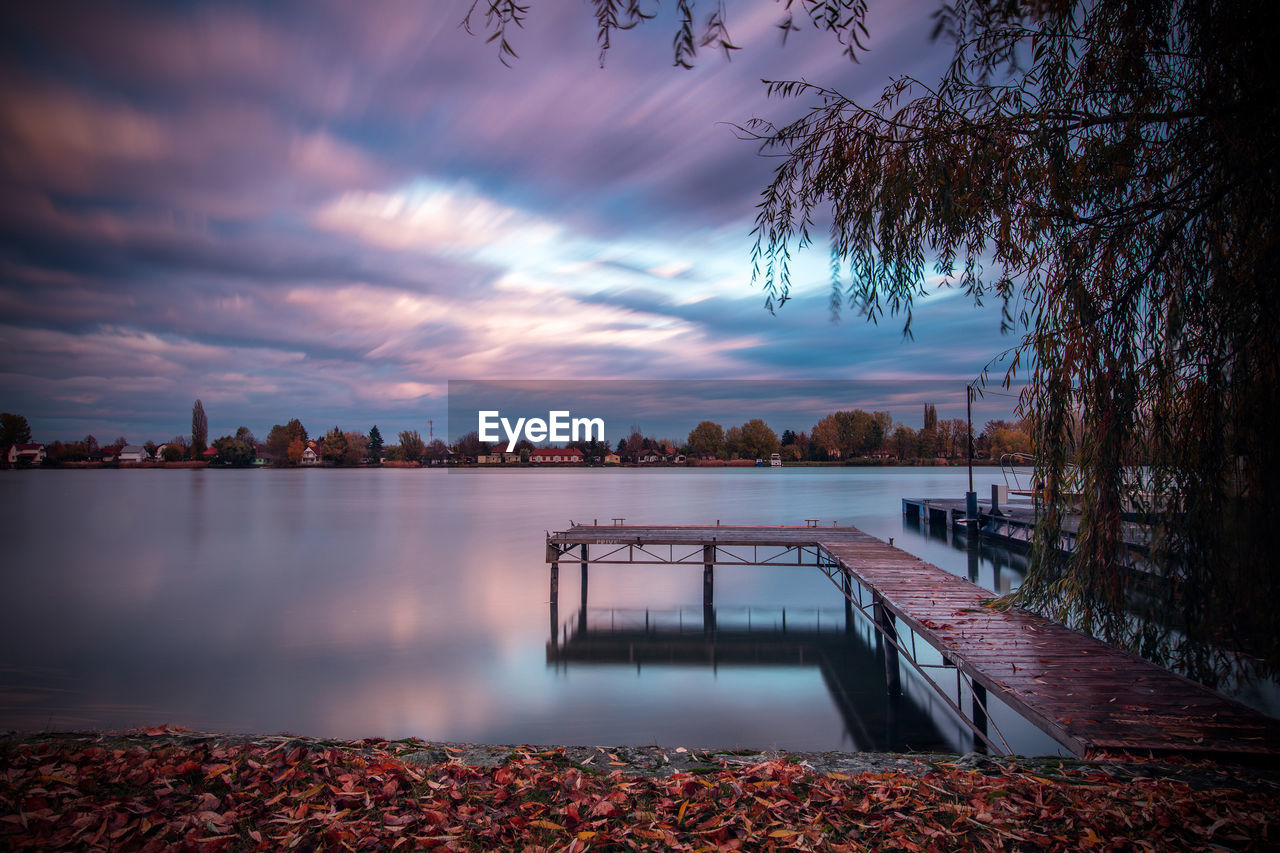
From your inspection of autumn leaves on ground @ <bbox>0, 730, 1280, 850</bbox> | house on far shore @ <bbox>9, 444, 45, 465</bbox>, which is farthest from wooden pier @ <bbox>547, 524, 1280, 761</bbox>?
house on far shore @ <bbox>9, 444, 45, 465</bbox>

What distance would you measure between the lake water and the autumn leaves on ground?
17.4ft

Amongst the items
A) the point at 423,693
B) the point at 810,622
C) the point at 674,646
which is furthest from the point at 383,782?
the point at 810,622

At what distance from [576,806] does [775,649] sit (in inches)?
399

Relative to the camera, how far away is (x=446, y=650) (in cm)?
1313

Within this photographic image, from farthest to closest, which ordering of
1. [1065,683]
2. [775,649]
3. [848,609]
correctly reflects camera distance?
[848,609] → [775,649] → [1065,683]

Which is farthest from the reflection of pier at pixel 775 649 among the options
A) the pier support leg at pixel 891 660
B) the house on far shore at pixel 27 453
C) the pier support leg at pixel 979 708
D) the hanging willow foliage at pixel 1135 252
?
the house on far shore at pixel 27 453

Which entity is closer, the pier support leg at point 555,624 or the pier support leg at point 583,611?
the pier support leg at point 555,624

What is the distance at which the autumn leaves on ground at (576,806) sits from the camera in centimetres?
298

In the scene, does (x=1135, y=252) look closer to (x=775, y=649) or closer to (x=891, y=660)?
(x=891, y=660)

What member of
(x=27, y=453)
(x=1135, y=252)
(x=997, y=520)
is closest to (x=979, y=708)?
(x=1135, y=252)

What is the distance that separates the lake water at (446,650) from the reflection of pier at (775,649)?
6cm

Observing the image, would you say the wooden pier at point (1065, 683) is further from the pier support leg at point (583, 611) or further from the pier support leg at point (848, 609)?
the pier support leg at point (583, 611)

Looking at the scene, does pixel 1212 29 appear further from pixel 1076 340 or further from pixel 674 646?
pixel 674 646

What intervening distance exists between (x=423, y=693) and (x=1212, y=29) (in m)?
11.9
